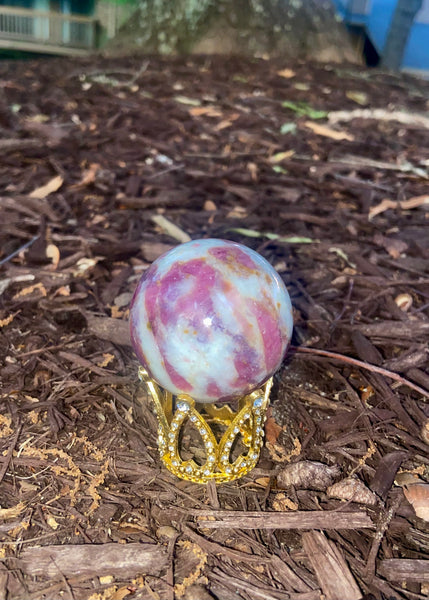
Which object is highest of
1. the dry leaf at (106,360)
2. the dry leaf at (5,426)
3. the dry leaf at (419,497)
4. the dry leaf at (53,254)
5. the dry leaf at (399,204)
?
the dry leaf at (399,204)

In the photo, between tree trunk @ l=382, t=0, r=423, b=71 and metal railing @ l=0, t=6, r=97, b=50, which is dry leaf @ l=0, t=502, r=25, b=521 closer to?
metal railing @ l=0, t=6, r=97, b=50

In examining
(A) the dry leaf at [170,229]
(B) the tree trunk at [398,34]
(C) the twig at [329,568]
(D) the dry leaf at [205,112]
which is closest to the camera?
(C) the twig at [329,568]

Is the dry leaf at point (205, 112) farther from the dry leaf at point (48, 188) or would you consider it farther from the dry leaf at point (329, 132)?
the dry leaf at point (48, 188)

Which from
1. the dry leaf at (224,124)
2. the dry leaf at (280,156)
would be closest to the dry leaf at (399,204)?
the dry leaf at (280,156)

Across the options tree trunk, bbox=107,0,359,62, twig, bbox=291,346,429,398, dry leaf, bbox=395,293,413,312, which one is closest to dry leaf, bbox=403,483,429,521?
twig, bbox=291,346,429,398

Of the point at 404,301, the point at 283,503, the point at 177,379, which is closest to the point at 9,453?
the point at 177,379

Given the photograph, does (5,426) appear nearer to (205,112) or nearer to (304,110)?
(205,112)
